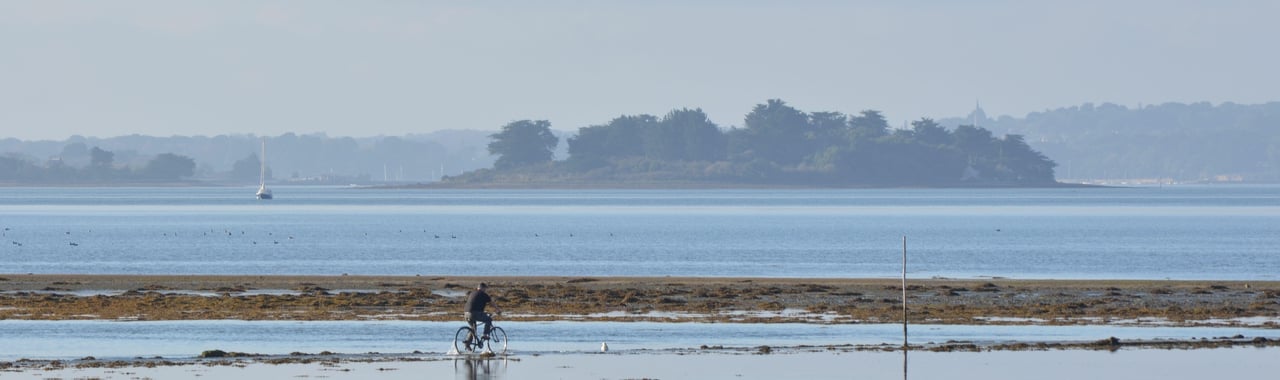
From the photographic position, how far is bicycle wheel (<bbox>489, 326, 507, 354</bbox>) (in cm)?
3004

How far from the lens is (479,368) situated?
27578mm

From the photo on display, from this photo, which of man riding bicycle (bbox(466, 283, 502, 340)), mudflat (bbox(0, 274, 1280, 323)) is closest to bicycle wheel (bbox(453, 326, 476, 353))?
man riding bicycle (bbox(466, 283, 502, 340))

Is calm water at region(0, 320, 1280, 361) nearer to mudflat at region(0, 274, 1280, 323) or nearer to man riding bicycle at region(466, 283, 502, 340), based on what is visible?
man riding bicycle at region(466, 283, 502, 340)

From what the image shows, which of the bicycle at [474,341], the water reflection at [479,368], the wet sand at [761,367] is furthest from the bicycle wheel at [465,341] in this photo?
the wet sand at [761,367]

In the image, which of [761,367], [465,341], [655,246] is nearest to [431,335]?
[465,341]

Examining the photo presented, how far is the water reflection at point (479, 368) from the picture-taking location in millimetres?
26297

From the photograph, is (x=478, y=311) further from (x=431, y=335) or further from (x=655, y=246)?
(x=655, y=246)

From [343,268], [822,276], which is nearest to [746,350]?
[822,276]

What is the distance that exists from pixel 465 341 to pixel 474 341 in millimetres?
147

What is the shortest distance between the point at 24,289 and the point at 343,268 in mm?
21901

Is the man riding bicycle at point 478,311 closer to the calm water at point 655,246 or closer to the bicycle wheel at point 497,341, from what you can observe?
the bicycle wheel at point 497,341

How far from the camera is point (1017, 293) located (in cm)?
4806

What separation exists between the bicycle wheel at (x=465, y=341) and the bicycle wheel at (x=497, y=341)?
342mm

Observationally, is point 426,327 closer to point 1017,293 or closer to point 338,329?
point 338,329
